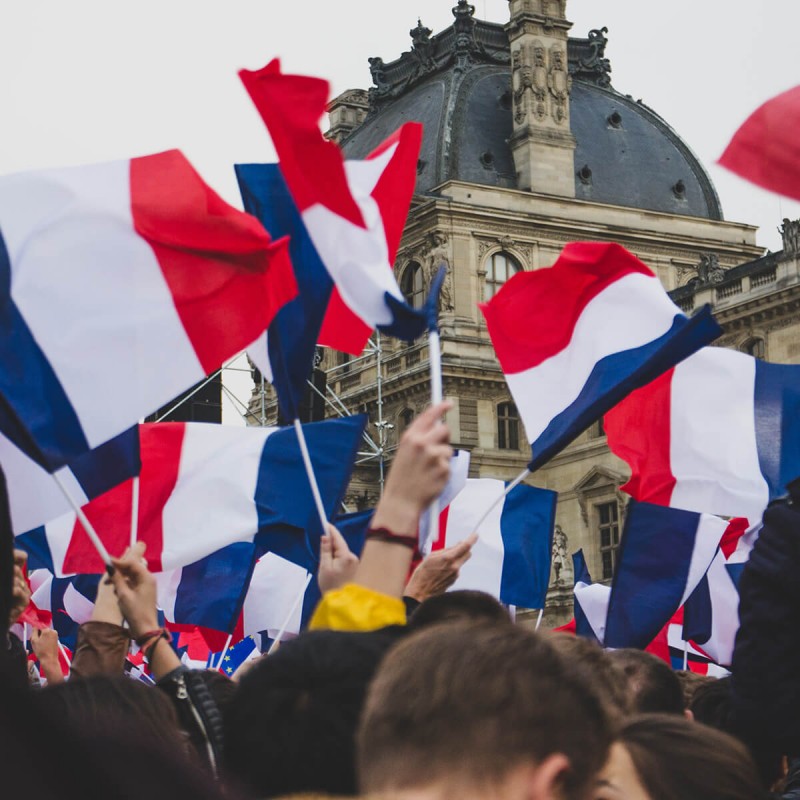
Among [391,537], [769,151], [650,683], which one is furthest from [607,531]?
[391,537]

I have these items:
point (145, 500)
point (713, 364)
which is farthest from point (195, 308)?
point (713, 364)

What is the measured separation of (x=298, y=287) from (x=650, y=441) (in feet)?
8.45

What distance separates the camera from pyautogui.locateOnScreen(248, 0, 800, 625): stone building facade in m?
42.4

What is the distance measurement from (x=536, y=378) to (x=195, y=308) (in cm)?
186

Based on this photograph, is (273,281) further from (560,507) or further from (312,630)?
(560,507)

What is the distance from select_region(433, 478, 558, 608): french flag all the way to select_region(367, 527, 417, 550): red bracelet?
851 centimetres

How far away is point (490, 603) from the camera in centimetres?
343

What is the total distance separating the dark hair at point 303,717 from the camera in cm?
227

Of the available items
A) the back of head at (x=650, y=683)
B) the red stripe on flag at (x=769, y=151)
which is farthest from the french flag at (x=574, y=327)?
the back of head at (x=650, y=683)

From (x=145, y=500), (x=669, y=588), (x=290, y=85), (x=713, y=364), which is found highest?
(x=290, y=85)

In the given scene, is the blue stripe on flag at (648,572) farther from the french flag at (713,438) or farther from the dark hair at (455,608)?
the dark hair at (455,608)

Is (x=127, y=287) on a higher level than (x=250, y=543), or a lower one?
higher

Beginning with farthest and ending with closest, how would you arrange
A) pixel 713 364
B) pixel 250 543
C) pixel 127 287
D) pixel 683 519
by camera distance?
pixel 250 543 < pixel 683 519 < pixel 713 364 < pixel 127 287

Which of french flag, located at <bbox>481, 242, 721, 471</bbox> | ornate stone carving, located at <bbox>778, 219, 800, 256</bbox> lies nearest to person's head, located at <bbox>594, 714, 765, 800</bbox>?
french flag, located at <bbox>481, 242, 721, 471</bbox>
